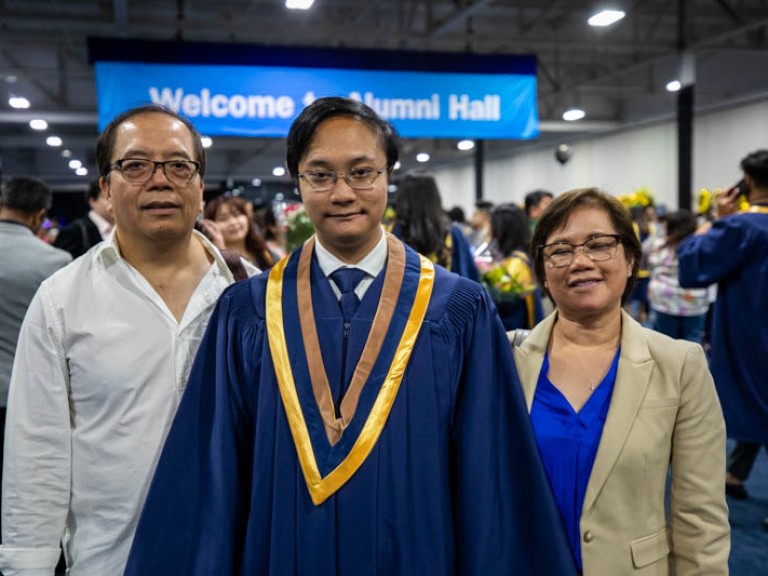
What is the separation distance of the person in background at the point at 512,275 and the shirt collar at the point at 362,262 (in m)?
1.76

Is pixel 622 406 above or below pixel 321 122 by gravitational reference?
below

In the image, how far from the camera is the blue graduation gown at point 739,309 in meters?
3.62

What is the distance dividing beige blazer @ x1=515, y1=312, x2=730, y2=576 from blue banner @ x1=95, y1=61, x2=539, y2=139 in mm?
3901

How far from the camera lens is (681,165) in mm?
10438

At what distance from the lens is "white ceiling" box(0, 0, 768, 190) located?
959cm

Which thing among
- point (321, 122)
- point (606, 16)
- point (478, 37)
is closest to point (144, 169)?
point (321, 122)

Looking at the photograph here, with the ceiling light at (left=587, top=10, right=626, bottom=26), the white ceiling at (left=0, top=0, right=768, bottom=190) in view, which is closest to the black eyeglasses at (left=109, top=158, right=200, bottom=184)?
the white ceiling at (left=0, top=0, right=768, bottom=190)

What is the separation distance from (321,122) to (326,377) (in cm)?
52

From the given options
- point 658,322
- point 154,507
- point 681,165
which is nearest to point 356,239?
point 154,507

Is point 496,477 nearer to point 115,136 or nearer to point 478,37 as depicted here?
point 115,136

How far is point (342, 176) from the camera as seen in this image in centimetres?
157

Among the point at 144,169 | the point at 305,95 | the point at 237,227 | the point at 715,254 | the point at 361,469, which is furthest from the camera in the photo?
the point at 305,95

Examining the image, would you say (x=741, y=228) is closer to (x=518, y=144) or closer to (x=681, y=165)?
(x=681, y=165)

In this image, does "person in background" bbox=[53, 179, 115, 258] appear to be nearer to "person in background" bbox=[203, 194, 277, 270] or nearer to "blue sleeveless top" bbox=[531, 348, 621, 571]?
"person in background" bbox=[203, 194, 277, 270]
